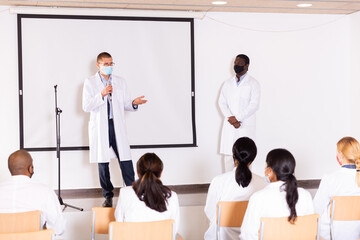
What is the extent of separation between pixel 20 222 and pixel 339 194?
2164 millimetres

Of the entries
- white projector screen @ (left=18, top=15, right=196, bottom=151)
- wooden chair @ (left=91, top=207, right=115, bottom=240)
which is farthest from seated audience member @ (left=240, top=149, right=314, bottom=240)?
white projector screen @ (left=18, top=15, right=196, bottom=151)

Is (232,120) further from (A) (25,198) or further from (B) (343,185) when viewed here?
(A) (25,198)

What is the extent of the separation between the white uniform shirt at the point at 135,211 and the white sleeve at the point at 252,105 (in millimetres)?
3222

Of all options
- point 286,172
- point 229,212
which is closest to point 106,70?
point 229,212

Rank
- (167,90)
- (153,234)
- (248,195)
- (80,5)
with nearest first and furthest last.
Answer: (153,234) → (248,195) → (80,5) → (167,90)

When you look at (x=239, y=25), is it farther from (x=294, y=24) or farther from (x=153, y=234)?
(x=153, y=234)

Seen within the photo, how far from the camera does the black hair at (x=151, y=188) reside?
124 inches

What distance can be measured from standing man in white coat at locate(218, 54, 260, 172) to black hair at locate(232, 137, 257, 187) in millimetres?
2488

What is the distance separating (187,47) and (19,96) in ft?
6.99

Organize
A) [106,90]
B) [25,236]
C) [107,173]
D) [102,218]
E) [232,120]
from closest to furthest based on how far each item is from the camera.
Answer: [25,236], [102,218], [106,90], [107,173], [232,120]

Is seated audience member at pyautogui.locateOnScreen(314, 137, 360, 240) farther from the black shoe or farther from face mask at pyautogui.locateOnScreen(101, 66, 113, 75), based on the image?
face mask at pyautogui.locateOnScreen(101, 66, 113, 75)

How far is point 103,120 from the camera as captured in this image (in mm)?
5535

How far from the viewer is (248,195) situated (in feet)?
12.5

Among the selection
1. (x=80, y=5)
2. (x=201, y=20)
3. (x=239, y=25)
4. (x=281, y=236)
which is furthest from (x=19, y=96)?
(x=281, y=236)
